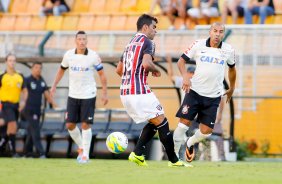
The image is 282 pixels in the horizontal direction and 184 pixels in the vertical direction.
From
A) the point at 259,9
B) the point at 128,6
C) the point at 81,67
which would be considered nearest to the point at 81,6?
the point at 128,6

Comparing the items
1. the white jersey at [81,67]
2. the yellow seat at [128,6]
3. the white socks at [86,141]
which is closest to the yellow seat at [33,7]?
the yellow seat at [128,6]

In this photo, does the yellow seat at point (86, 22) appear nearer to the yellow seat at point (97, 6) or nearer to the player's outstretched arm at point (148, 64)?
the yellow seat at point (97, 6)

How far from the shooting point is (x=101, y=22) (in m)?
30.0

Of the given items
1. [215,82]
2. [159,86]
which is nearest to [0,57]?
[159,86]

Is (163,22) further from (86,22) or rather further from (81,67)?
(81,67)

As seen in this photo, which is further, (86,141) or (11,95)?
(11,95)

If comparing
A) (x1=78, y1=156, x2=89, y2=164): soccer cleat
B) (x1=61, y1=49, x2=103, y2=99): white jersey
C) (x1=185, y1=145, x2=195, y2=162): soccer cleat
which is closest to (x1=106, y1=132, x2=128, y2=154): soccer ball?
(x1=185, y1=145, x2=195, y2=162): soccer cleat

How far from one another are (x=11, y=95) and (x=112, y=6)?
9.86 m

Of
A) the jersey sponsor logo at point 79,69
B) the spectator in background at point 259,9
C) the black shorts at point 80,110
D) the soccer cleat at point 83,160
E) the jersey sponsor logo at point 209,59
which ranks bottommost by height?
the soccer cleat at point 83,160

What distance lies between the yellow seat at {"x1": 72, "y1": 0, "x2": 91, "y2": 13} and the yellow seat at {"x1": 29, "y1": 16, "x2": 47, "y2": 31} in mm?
1072

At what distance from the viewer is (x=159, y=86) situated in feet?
72.3

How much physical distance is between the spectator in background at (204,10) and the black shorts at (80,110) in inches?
367

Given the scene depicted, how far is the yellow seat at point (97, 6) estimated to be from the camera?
1230 inches

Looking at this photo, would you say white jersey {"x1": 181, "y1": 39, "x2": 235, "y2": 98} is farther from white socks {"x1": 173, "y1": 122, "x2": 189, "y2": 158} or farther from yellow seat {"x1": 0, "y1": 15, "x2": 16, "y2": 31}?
yellow seat {"x1": 0, "y1": 15, "x2": 16, "y2": 31}
